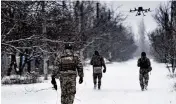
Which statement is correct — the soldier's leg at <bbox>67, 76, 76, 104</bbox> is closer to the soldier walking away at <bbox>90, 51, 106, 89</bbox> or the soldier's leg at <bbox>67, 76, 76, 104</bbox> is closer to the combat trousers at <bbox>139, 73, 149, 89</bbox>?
the soldier walking away at <bbox>90, 51, 106, 89</bbox>

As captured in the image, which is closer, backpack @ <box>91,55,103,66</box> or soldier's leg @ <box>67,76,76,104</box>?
soldier's leg @ <box>67,76,76,104</box>

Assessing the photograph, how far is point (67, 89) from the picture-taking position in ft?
34.4

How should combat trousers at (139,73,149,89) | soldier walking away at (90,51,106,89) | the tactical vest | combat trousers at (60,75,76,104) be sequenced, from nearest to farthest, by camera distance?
combat trousers at (60,75,76,104), the tactical vest, combat trousers at (139,73,149,89), soldier walking away at (90,51,106,89)

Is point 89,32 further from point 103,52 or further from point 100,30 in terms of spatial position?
point 103,52

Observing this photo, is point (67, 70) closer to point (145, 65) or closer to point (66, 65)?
point (66, 65)

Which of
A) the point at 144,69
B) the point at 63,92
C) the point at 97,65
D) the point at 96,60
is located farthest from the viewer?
the point at 96,60

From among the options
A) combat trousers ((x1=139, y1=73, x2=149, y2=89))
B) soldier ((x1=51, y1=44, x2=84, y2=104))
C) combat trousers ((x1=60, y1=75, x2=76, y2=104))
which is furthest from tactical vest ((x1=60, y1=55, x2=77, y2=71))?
combat trousers ((x1=139, y1=73, x2=149, y2=89))

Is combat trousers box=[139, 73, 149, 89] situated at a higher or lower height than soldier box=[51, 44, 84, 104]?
lower

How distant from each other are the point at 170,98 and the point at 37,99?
4437mm

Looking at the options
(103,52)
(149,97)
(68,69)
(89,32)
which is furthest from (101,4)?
(68,69)

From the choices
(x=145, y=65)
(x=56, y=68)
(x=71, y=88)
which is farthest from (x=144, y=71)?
(x=56, y=68)

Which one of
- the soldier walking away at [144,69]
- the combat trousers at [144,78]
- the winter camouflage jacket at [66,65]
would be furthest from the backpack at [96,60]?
the winter camouflage jacket at [66,65]

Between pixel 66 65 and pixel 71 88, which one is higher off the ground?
pixel 66 65

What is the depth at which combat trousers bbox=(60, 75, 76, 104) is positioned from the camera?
10.4 meters
